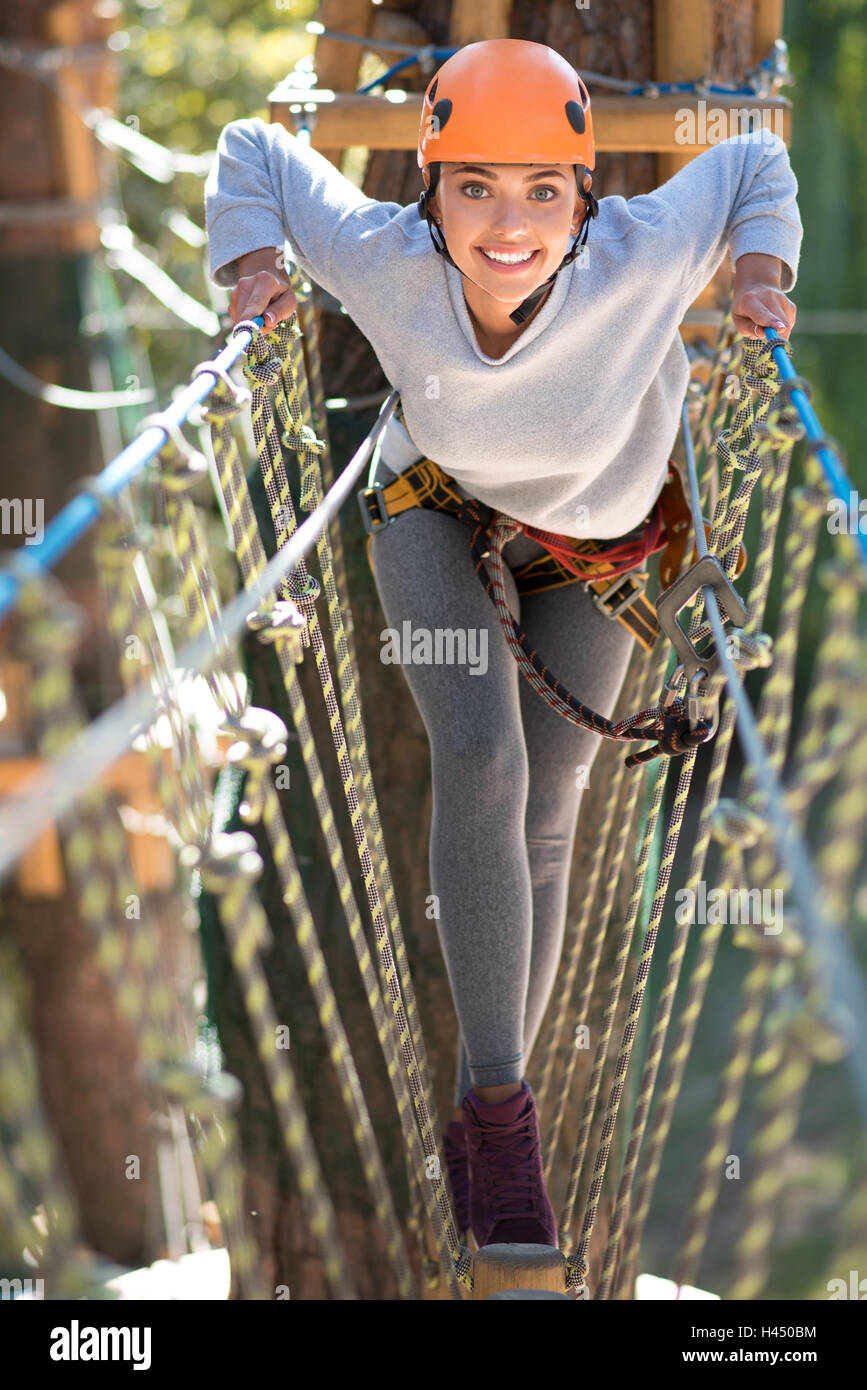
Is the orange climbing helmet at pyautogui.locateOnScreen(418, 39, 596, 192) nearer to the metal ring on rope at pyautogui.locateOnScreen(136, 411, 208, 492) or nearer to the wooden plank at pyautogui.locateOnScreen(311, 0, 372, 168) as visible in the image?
the metal ring on rope at pyautogui.locateOnScreen(136, 411, 208, 492)

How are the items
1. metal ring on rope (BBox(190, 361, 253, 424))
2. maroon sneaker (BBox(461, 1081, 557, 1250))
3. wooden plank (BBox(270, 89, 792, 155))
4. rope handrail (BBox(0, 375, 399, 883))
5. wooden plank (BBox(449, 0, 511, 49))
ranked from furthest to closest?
wooden plank (BBox(449, 0, 511, 49)), wooden plank (BBox(270, 89, 792, 155)), maroon sneaker (BBox(461, 1081, 557, 1250)), metal ring on rope (BBox(190, 361, 253, 424)), rope handrail (BBox(0, 375, 399, 883))

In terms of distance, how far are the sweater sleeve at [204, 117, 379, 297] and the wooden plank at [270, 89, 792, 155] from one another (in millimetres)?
306

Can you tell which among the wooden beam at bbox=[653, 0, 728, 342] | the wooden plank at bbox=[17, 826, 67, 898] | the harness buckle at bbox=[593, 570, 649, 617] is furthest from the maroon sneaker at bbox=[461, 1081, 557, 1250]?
the wooden plank at bbox=[17, 826, 67, 898]

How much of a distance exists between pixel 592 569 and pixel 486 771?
25 centimetres

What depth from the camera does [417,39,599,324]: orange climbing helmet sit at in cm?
115

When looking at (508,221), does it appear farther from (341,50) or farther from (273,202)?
(341,50)

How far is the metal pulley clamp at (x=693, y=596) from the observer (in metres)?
1.14

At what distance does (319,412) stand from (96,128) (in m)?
1.50

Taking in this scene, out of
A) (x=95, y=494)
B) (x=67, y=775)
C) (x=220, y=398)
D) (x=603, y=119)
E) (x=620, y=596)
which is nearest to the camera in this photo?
(x=67, y=775)

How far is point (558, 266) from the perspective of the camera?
3.84 feet

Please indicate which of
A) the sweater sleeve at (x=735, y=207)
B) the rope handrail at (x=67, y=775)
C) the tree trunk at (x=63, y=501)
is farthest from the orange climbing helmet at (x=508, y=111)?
the tree trunk at (x=63, y=501)

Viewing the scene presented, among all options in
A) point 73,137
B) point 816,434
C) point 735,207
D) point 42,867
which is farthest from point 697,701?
point 73,137
